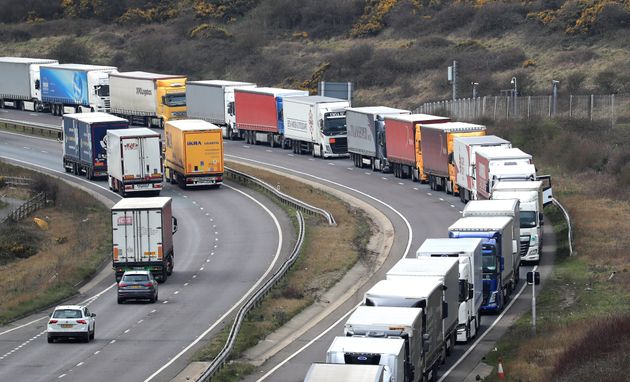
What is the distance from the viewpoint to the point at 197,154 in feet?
260

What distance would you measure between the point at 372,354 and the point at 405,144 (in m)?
51.8

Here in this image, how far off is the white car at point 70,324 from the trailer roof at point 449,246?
35.1 feet

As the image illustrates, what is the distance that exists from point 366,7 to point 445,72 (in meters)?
29.0

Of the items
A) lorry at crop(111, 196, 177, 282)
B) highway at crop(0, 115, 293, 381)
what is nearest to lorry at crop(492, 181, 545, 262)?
highway at crop(0, 115, 293, 381)

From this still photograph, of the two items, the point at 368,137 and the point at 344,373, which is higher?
the point at 344,373

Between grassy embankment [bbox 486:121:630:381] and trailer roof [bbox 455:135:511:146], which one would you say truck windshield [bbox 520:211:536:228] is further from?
trailer roof [bbox 455:135:511:146]

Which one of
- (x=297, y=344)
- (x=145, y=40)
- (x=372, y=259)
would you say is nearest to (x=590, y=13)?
(x=145, y=40)

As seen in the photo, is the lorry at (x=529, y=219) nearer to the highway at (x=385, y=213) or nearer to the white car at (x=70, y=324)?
the highway at (x=385, y=213)

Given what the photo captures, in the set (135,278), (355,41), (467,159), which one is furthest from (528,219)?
(355,41)

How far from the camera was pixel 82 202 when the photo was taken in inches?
3007

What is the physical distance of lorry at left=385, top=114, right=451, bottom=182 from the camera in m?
80.9

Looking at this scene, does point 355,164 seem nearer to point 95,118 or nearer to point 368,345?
point 95,118

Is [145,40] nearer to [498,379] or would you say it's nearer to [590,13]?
[590,13]

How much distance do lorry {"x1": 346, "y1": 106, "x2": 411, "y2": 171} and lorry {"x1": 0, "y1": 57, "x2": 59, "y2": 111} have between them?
3861cm
